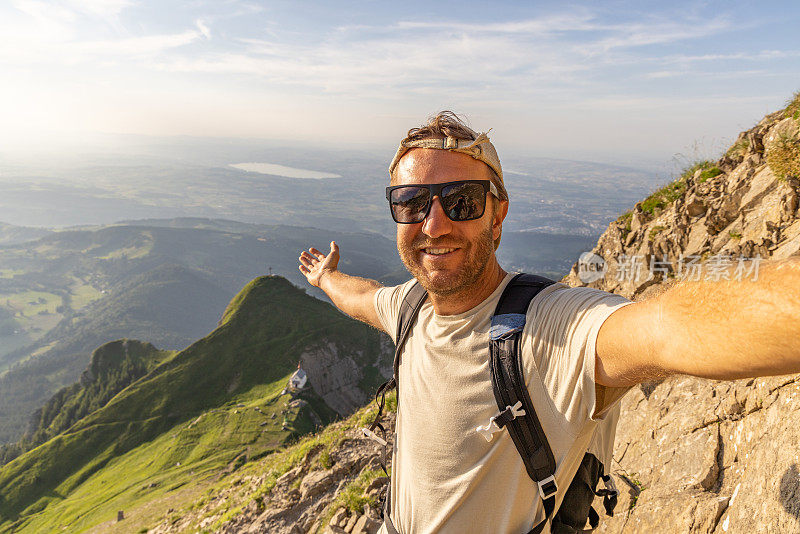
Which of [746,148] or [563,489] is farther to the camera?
[746,148]

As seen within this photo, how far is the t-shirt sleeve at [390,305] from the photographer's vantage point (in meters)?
4.05

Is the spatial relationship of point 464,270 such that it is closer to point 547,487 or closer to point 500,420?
point 500,420

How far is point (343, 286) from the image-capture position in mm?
5484

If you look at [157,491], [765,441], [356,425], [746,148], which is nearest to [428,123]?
[765,441]

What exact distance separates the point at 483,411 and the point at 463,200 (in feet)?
4.87

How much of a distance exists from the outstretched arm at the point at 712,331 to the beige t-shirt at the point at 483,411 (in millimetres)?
164

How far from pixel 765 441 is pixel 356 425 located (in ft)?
44.3

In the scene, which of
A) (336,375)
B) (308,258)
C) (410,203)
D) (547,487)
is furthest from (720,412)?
(336,375)

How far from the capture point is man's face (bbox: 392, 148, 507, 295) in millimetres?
2809

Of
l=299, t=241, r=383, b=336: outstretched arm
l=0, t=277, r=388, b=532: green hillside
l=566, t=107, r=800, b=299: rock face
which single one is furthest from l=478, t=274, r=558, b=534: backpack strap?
l=0, t=277, r=388, b=532: green hillside

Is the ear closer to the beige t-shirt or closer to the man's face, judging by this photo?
the man's face

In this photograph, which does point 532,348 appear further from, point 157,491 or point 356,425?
point 157,491

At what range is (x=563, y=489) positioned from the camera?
2598 mm

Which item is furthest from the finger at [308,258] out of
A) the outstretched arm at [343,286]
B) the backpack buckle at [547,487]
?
A: the backpack buckle at [547,487]
